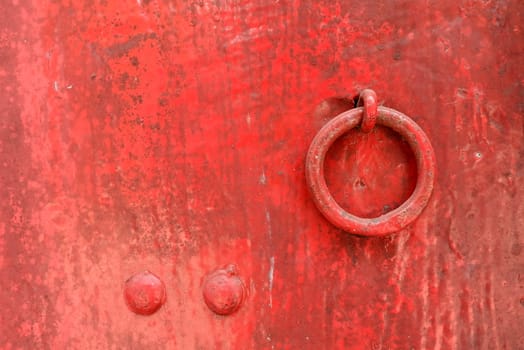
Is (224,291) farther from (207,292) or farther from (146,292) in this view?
(146,292)

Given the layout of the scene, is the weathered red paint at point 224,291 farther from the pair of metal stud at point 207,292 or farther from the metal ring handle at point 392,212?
the metal ring handle at point 392,212

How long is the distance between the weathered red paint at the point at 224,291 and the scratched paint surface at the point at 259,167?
1cm

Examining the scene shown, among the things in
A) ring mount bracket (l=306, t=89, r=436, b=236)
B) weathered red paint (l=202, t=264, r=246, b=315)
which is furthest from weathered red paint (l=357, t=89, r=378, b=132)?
weathered red paint (l=202, t=264, r=246, b=315)

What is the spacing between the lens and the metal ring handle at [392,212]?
0.91 metres

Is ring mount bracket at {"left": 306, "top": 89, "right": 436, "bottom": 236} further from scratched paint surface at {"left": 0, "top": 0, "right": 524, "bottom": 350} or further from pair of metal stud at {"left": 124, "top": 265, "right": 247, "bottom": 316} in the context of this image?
pair of metal stud at {"left": 124, "top": 265, "right": 247, "bottom": 316}

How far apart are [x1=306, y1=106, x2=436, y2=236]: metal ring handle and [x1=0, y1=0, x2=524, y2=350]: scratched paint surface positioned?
0.05m

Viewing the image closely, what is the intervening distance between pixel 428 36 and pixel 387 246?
0.36m

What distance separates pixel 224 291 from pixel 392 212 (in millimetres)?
319

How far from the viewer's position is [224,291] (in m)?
0.98

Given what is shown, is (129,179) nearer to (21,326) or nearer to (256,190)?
(256,190)

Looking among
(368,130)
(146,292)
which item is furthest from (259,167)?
(146,292)

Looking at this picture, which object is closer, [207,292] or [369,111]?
[369,111]

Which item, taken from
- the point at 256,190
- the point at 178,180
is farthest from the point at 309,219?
the point at 178,180

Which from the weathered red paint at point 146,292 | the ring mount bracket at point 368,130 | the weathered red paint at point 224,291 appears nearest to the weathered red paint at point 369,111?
the ring mount bracket at point 368,130
